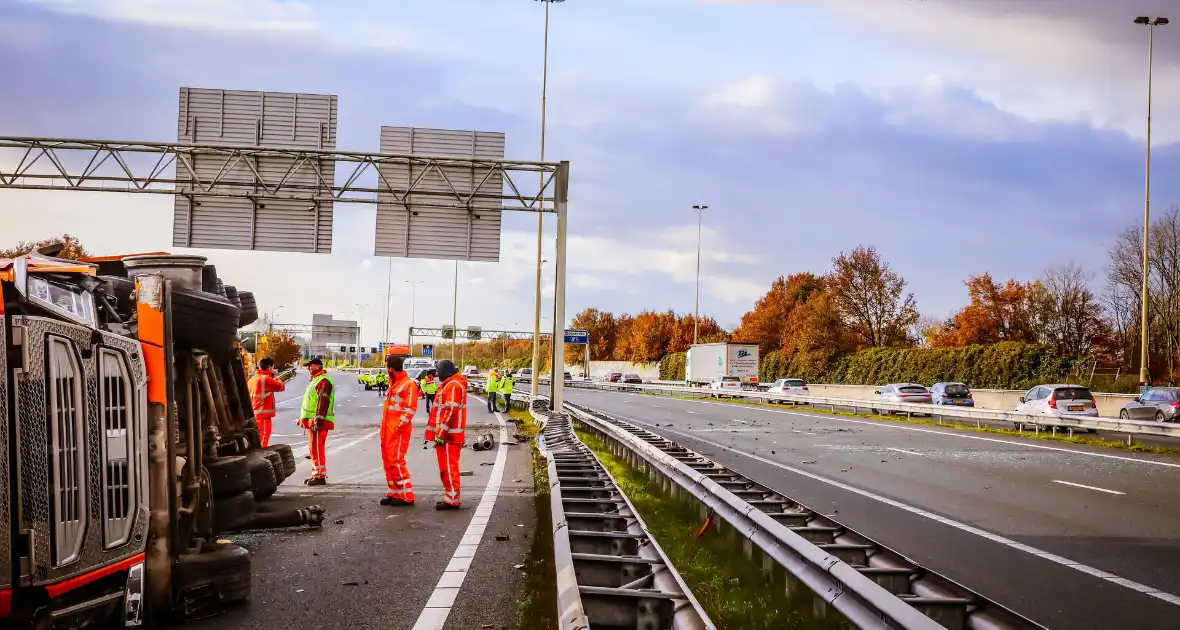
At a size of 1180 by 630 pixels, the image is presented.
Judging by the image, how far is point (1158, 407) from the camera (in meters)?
29.2

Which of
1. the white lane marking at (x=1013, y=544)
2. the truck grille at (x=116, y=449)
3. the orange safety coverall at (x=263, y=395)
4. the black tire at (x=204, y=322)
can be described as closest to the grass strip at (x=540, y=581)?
the truck grille at (x=116, y=449)

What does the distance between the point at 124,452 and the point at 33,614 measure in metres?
0.89

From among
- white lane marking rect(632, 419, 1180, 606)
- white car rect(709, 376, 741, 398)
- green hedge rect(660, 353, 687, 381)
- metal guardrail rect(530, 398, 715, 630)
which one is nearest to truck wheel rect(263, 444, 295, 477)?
metal guardrail rect(530, 398, 715, 630)

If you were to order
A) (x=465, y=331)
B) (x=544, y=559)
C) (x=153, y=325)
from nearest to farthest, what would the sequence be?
1. (x=153, y=325)
2. (x=544, y=559)
3. (x=465, y=331)

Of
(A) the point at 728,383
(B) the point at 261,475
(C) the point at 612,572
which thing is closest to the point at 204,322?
(B) the point at 261,475

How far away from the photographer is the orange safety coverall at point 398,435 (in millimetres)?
11320

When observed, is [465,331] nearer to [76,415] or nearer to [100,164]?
[100,164]

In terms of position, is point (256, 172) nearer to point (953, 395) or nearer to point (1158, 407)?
point (1158, 407)

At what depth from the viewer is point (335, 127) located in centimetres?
2178

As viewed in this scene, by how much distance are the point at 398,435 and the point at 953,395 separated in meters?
30.9

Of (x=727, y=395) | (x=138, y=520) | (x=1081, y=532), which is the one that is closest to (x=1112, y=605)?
(x=1081, y=532)

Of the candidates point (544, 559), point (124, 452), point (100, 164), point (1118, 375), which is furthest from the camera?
point (1118, 375)

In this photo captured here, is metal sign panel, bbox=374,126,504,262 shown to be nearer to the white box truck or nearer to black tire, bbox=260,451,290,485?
black tire, bbox=260,451,290,485

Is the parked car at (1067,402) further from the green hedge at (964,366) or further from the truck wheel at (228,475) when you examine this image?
the truck wheel at (228,475)
